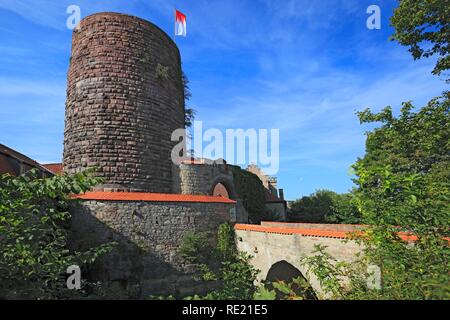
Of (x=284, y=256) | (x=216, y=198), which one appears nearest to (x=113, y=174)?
(x=216, y=198)

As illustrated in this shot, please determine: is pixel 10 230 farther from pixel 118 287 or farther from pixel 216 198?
pixel 216 198

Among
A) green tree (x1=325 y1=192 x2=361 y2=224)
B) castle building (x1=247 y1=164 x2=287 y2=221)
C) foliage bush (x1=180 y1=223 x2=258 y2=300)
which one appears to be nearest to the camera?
green tree (x1=325 y1=192 x2=361 y2=224)

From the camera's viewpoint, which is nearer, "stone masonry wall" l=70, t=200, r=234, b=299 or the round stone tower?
"stone masonry wall" l=70, t=200, r=234, b=299

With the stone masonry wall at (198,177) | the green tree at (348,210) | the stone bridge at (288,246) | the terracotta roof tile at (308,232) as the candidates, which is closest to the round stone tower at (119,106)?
the stone masonry wall at (198,177)

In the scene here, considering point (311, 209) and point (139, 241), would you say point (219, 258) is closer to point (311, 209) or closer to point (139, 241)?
point (139, 241)

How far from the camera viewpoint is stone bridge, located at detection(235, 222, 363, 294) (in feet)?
21.4

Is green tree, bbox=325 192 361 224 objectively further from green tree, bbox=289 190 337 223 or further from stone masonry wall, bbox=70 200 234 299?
stone masonry wall, bbox=70 200 234 299

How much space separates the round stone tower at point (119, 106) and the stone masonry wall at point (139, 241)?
5.92 ft

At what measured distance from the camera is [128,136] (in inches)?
494

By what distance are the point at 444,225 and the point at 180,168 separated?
13.1m

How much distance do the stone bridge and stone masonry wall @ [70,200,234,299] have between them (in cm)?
271

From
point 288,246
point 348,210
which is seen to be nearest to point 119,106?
point 288,246

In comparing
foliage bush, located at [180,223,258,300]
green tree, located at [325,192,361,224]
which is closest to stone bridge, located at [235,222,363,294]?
foliage bush, located at [180,223,258,300]
